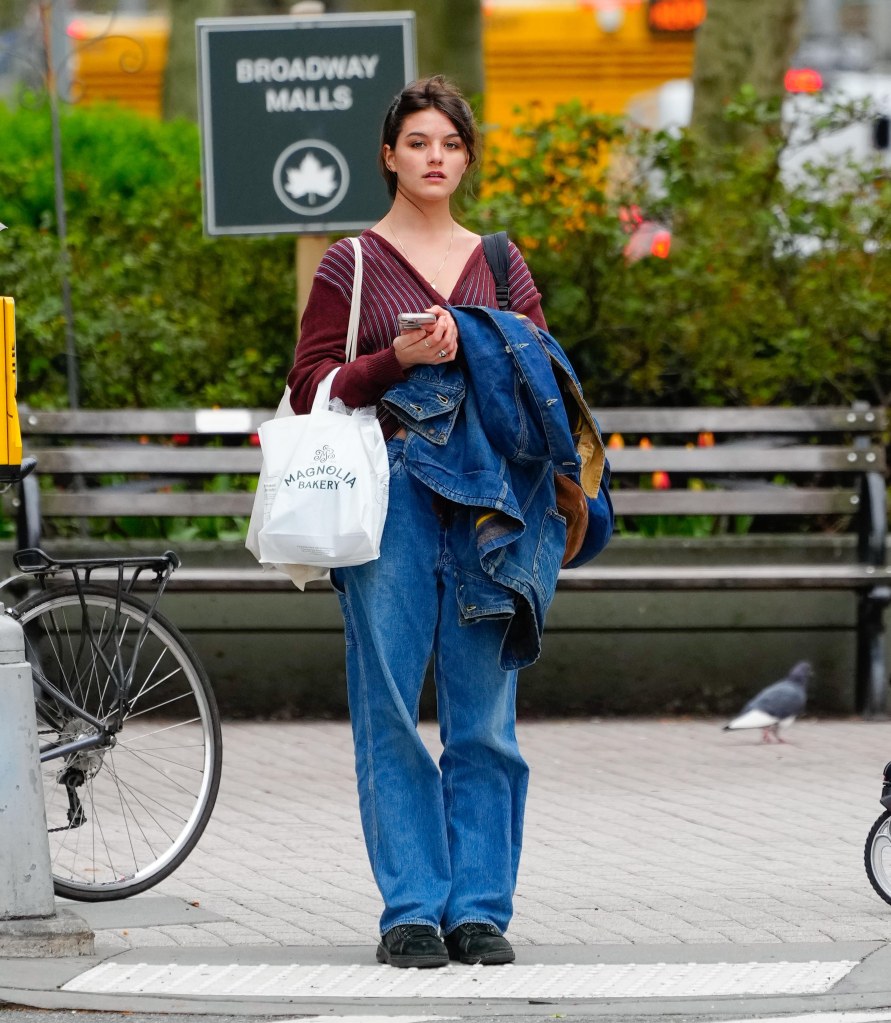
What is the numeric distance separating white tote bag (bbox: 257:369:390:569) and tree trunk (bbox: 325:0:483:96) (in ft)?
28.3

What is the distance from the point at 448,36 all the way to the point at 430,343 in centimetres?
1056

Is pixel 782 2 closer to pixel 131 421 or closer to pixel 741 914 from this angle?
pixel 131 421

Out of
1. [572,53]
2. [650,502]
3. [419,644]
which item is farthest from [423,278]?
[572,53]

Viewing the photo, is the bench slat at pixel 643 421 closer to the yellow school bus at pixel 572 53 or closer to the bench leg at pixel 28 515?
the bench leg at pixel 28 515

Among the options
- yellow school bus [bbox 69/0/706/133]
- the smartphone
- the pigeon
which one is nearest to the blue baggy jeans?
the smartphone

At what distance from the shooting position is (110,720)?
4.83 metres

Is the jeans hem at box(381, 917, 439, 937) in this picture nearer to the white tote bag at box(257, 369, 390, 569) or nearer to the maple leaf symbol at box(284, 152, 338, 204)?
the white tote bag at box(257, 369, 390, 569)

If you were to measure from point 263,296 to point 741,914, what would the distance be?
4533 millimetres

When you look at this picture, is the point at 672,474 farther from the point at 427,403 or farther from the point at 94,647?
the point at 427,403

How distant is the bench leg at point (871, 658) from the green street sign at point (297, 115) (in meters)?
2.32

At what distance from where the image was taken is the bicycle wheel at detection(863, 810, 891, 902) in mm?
4613

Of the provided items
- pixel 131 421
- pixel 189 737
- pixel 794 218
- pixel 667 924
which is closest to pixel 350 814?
pixel 189 737

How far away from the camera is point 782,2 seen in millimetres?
11039

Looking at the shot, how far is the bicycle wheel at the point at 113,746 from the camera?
4.82m
